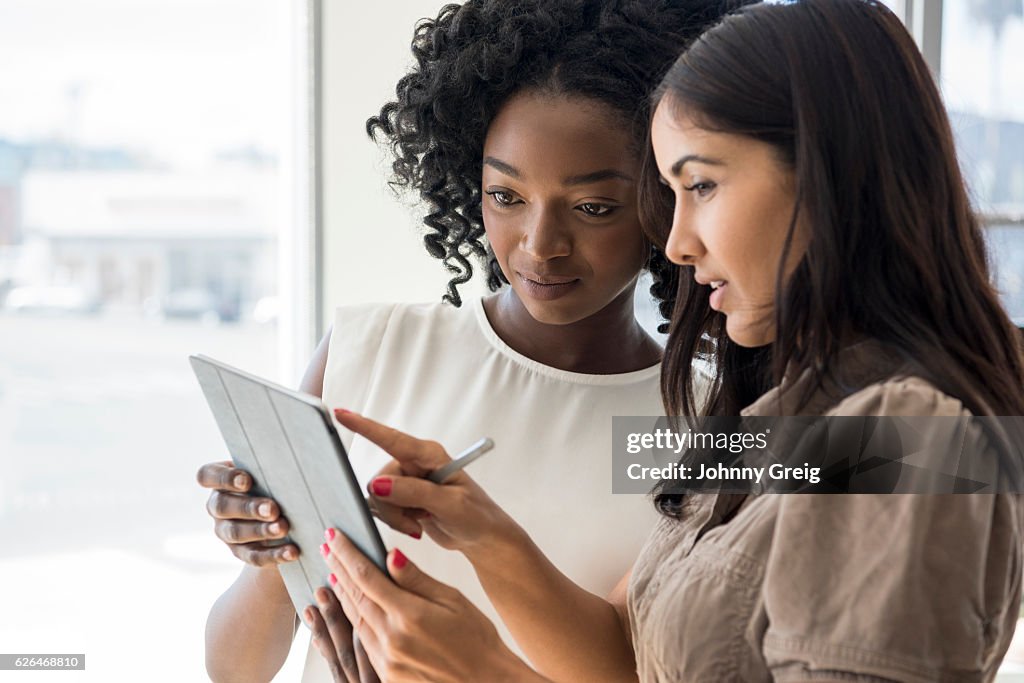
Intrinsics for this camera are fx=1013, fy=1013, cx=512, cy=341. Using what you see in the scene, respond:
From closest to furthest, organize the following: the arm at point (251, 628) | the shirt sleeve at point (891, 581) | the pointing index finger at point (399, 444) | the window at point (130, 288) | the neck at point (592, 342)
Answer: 1. the shirt sleeve at point (891, 581)
2. the pointing index finger at point (399, 444)
3. the arm at point (251, 628)
4. the neck at point (592, 342)
5. the window at point (130, 288)

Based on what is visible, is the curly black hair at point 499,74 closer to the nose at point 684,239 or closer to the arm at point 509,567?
the nose at point 684,239

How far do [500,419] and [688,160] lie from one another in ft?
2.17

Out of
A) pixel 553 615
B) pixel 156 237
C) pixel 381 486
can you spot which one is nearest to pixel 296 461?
pixel 381 486

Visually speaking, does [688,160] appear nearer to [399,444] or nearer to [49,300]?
[399,444]

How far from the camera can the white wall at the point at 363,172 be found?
270cm

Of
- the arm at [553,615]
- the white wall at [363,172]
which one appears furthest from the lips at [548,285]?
the white wall at [363,172]

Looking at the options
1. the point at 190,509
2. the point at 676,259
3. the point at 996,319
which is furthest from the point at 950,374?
the point at 190,509

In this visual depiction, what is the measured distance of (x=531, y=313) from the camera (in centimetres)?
136

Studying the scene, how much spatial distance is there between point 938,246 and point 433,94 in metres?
0.91

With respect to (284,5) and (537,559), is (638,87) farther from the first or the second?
(284,5)

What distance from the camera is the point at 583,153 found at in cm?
126

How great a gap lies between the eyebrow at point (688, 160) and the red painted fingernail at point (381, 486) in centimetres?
38

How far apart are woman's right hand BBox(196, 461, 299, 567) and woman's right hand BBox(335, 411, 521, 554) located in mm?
149

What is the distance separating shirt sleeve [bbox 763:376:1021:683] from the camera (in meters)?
0.69
